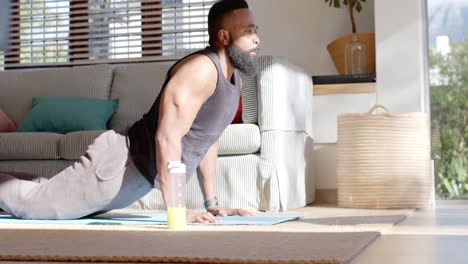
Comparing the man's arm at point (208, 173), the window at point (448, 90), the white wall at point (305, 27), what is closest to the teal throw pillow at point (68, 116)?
the white wall at point (305, 27)

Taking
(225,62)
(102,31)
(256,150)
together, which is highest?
(102,31)

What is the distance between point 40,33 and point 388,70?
8.23ft

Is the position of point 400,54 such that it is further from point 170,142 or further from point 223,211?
point 170,142

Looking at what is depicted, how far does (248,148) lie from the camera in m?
3.77

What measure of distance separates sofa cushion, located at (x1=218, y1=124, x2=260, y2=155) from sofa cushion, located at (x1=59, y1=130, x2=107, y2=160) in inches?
22.4

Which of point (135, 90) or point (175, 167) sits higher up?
point (135, 90)

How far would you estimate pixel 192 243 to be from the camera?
203 centimetres

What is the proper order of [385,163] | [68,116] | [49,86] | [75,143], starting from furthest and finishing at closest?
[49,86] → [68,116] → [385,163] → [75,143]

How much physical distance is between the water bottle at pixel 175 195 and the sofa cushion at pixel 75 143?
1351 mm

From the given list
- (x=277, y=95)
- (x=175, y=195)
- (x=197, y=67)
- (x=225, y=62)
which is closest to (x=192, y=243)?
(x=175, y=195)

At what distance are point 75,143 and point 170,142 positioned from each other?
1.31m

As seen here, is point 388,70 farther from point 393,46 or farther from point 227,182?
point 227,182

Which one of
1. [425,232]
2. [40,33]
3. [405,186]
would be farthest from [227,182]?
[40,33]

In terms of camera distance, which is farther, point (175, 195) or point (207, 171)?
point (207, 171)
